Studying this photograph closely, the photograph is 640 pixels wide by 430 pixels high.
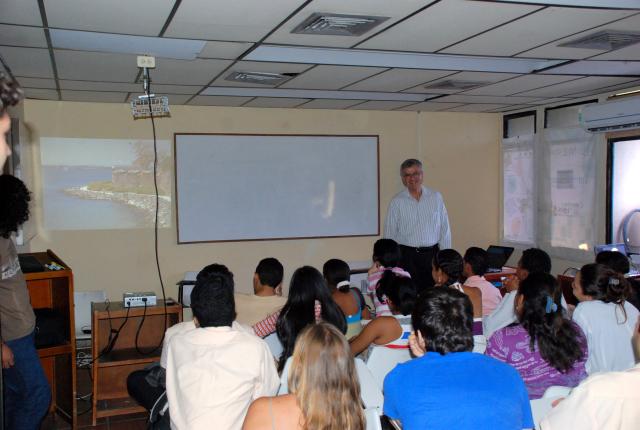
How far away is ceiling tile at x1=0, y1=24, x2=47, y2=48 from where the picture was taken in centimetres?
319

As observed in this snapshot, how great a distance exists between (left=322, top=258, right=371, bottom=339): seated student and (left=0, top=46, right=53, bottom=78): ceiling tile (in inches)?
91.2

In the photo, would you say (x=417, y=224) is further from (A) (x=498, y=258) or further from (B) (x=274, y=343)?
(B) (x=274, y=343)

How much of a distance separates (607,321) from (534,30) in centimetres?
165

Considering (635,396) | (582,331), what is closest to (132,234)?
(582,331)

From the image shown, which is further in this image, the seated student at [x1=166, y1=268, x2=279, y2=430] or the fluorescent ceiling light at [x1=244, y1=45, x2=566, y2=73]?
the fluorescent ceiling light at [x1=244, y1=45, x2=566, y2=73]

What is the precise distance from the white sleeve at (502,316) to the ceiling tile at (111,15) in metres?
2.48


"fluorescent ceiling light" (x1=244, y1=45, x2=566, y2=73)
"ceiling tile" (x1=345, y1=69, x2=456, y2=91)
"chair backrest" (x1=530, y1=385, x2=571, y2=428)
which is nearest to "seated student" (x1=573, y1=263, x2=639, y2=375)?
"chair backrest" (x1=530, y1=385, x2=571, y2=428)

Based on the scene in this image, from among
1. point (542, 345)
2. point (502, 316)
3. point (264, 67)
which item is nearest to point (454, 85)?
point (264, 67)

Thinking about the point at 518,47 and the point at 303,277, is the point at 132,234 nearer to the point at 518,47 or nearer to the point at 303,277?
the point at 303,277

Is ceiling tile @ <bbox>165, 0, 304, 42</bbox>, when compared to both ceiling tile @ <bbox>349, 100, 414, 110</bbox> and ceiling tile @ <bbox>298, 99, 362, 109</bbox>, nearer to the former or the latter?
ceiling tile @ <bbox>298, 99, 362, 109</bbox>

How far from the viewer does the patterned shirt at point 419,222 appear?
598 cm

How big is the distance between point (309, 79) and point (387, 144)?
2457 mm

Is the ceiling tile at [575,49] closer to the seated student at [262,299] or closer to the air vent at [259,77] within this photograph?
the air vent at [259,77]

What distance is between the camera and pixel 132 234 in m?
6.36
